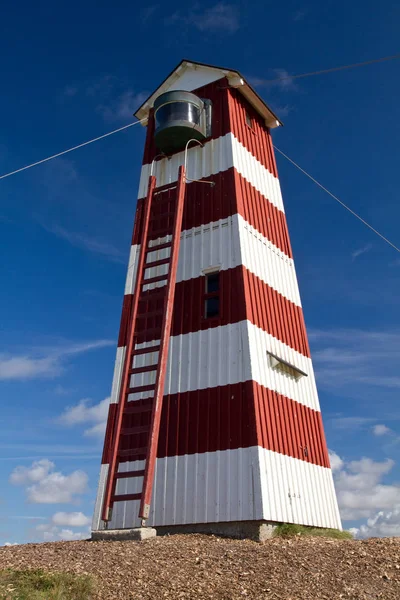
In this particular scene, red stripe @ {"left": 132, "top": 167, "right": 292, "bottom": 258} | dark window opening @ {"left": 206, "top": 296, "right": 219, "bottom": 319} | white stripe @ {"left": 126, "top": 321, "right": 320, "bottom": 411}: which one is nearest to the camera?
white stripe @ {"left": 126, "top": 321, "right": 320, "bottom": 411}

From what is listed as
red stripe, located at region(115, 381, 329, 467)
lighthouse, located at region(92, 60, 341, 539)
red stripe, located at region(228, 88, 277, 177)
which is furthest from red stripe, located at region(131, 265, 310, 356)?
red stripe, located at region(228, 88, 277, 177)

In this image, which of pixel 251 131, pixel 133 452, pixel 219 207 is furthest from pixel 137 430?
pixel 251 131

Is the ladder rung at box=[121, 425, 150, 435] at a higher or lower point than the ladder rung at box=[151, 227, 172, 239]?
lower

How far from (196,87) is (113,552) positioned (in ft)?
57.3

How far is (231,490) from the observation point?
1627 cm

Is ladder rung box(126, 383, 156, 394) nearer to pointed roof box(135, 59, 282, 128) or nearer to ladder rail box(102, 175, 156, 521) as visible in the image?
ladder rail box(102, 175, 156, 521)

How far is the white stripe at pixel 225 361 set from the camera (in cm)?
1770

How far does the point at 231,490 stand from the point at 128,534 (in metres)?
3.04

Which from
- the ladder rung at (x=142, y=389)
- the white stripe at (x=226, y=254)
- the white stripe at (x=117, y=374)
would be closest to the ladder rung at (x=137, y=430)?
the ladder rung at (x=142, y=389)

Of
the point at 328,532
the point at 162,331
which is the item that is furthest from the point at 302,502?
the point at 162,331

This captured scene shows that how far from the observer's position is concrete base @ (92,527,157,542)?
14391 millimetres

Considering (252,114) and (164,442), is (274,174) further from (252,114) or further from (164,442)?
(164,442)

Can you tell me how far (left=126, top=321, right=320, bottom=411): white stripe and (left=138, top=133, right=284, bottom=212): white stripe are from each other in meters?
6.10

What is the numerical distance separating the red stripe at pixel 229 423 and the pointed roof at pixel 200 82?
11.8 m
